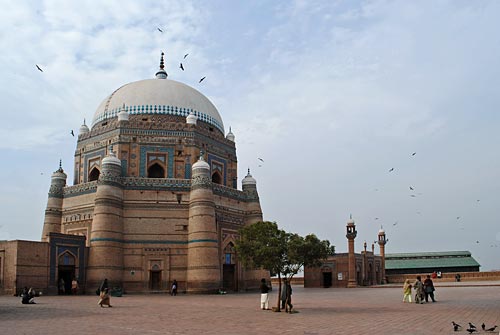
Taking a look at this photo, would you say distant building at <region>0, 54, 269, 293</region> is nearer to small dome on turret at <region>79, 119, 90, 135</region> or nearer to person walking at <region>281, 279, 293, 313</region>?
small dome on turret at <region>79, 119, 90, 135</region>

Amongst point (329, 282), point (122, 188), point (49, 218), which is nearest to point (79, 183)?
point (49, 218)

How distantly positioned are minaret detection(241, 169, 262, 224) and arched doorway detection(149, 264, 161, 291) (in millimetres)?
8119

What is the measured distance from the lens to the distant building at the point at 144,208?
30.6 m

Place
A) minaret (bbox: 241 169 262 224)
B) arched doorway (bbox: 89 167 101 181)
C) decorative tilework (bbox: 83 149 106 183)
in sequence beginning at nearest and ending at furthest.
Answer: decorative tilework (bbox: 83 149 106 183) < arched doorway (bbox: 89 167 101 181) < minaret (bbox: 241 169 262 224)

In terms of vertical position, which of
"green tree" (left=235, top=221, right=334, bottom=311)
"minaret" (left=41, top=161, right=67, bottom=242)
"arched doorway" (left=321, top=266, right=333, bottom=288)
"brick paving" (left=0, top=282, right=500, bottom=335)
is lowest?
"arched doorway" (left=321, top=266, right=333, bottom=288)

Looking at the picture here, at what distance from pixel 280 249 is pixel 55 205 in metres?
22.8

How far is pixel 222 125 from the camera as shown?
42.5 m

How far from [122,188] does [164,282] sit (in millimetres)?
6548

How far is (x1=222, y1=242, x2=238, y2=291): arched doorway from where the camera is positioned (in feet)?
115

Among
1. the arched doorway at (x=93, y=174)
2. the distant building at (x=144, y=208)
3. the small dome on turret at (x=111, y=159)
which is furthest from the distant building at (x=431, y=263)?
the small dome on turret at (x=111, y=159)

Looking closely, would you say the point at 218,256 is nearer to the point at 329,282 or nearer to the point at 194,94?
the point at 194,94

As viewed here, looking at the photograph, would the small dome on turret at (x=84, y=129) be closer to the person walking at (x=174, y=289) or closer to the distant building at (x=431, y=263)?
the person walking at (x=174, y=289)

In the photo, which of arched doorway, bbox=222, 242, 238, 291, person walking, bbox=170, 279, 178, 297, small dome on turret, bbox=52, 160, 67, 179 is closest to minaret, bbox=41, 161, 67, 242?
small dome on turret, bbox=52, 160, 67, 179

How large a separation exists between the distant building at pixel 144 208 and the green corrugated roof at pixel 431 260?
29.2 metres
